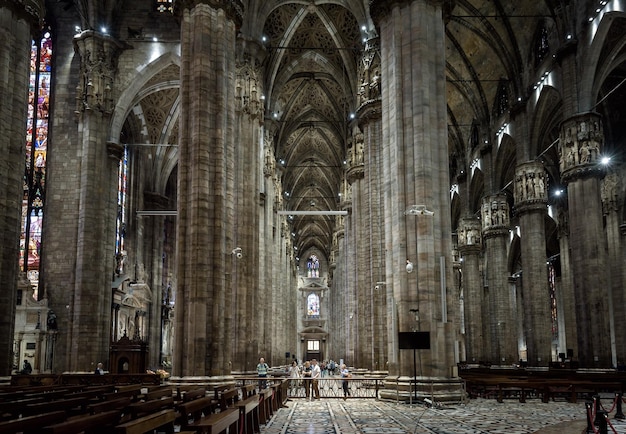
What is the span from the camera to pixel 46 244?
30.1m

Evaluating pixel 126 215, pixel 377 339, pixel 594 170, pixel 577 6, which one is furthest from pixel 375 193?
pixel 126 215

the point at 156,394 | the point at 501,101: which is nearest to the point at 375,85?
the point at 501,101

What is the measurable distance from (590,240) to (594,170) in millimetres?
3187

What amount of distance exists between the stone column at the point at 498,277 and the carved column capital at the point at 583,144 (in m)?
11.4

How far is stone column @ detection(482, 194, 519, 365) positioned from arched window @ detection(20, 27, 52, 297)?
1044 inches

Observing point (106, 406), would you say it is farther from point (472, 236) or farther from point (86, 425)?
point (472, 236)

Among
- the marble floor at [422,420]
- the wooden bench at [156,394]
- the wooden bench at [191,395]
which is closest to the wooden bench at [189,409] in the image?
the wooden bench at [191,395]

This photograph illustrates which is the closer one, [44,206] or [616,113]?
[44,206]

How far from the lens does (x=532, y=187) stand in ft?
112

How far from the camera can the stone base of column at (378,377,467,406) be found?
17.6 meters

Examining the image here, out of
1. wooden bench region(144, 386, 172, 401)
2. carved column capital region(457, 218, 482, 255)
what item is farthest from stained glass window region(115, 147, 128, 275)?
wooden bench region(144, 386, 172, 401)

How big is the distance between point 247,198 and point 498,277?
59.7 ft

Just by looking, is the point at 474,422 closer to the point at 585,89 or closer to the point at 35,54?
the point at 585,89

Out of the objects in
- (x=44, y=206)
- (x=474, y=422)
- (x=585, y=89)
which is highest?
(x=585, y=89)
